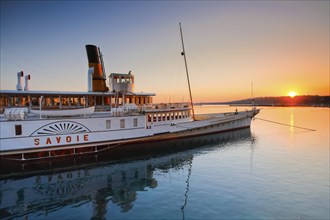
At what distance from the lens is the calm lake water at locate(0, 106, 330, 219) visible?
555 inches

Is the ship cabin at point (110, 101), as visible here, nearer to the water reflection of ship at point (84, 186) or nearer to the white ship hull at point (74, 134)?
the white ship hull at point (74, 134)

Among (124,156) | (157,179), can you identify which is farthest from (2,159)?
(157,179)

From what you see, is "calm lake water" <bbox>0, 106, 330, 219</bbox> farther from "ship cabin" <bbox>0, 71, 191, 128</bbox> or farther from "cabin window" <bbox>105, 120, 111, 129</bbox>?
"ship cabin" <bbox>0, 71, 191, 128</bbox>

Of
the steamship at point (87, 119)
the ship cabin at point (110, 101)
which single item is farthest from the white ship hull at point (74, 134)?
the ship cabin at point (110, 101)

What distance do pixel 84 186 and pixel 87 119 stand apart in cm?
974

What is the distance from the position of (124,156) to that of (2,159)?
494 inches

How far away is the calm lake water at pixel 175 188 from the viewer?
46.2 ft

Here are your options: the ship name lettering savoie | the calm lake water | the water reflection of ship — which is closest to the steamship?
the ship name lettering savoie

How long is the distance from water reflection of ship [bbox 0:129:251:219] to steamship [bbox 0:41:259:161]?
114 inches

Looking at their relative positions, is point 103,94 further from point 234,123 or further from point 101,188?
point 234,123

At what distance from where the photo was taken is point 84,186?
18453 mm

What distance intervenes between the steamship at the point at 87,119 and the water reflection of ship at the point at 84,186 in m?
2.90

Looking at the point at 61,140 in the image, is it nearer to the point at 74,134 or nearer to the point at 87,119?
the point at 74,134

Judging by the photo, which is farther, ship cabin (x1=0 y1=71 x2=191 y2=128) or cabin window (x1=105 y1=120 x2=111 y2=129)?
cabin window (x1=105 y1=120 x2=111 y2=129)
